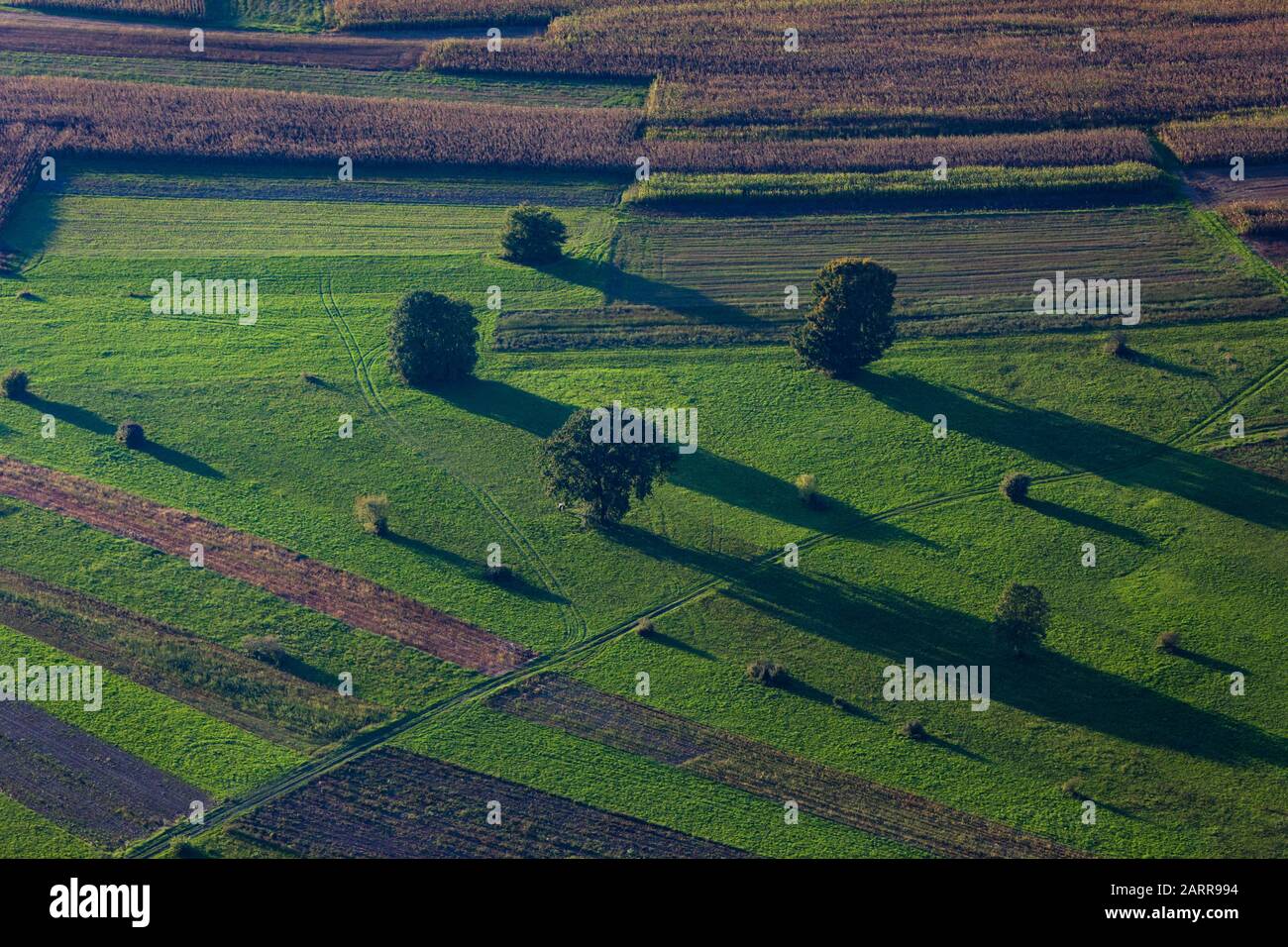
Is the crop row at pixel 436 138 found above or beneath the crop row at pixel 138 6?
beneath

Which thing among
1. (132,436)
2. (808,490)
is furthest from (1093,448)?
(132,436)

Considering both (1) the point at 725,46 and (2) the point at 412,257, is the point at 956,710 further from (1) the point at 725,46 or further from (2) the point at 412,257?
(1) the point at 725,46

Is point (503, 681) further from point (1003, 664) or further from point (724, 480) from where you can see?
point (1003, 664)

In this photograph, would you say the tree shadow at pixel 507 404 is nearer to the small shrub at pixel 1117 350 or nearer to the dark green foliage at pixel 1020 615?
the dark green foliage at pixel 1020 615

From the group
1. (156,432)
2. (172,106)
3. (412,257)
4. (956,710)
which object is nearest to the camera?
(956,710)

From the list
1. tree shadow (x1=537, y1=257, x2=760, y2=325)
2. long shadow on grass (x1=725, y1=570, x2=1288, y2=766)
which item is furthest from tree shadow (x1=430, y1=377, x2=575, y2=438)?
long shadow on grass (x1=725, y1=570, x2=1288, y2=766)

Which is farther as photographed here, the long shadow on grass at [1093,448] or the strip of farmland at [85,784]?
the long shadow on grass at [1093,448]

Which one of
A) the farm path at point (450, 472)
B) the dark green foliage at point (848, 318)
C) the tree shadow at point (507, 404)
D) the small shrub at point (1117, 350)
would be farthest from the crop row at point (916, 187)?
the tree shadow at point (507, 404)

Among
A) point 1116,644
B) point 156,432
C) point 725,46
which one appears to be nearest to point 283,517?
point 156,432
